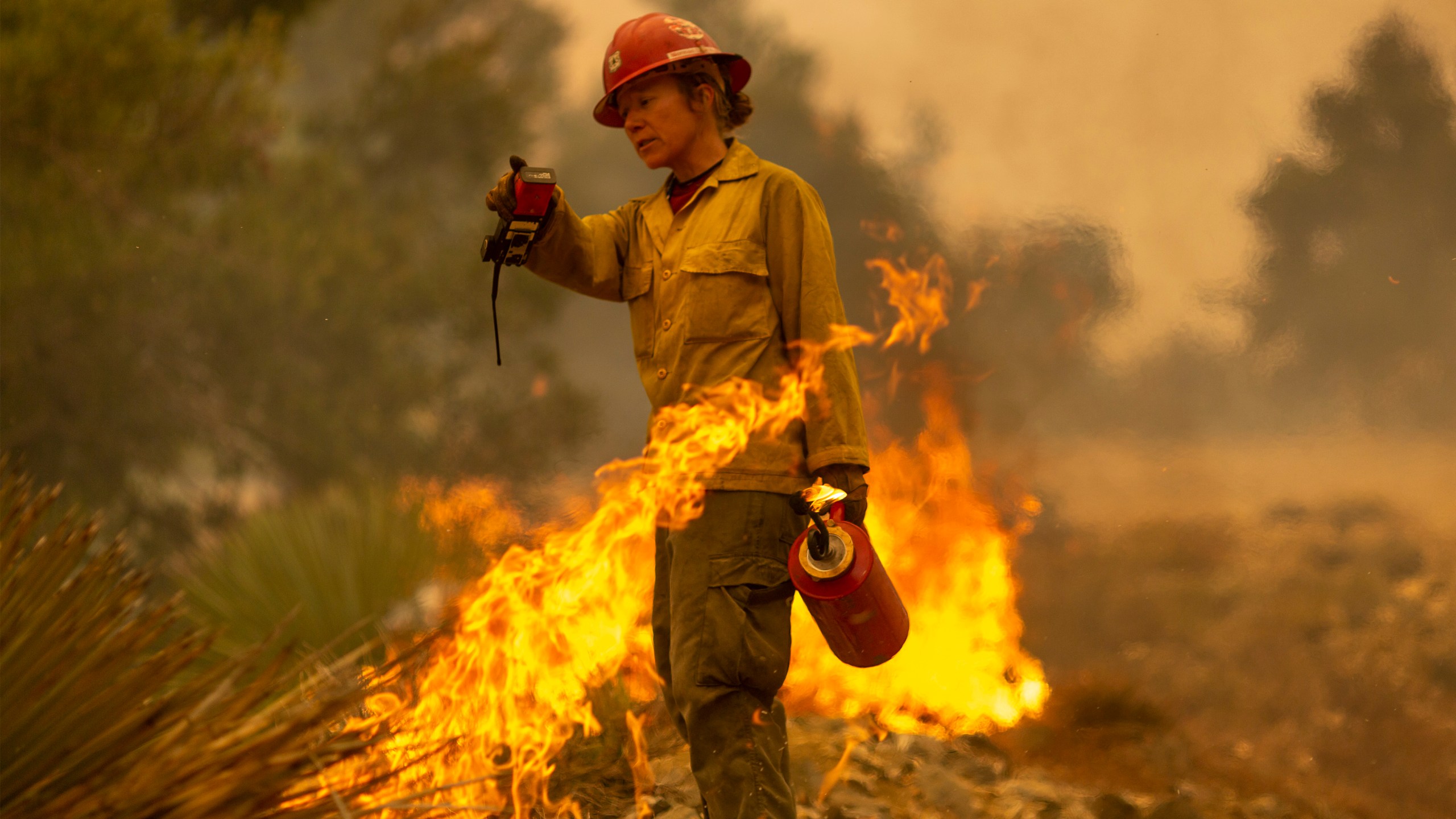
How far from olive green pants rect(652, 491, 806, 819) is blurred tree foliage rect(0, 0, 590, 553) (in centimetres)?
640

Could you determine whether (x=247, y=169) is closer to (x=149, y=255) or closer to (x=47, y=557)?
(x=149, y=255)

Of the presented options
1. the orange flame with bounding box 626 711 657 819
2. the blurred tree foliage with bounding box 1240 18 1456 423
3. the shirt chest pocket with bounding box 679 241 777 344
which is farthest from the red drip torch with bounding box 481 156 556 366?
the blurred tree foliage with bounding box 1240 18 1456 423

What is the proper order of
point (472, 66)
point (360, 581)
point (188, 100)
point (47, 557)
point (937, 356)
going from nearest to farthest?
point (47, 557) < point (360, 581) < point (937, 356) < point (188, 100) < point (472, 66)

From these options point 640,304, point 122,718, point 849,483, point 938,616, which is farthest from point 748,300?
point 938,616

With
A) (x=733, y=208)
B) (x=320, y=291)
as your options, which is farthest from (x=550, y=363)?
(x=733, y=208)

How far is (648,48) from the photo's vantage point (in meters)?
2.83

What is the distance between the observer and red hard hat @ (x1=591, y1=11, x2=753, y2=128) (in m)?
2.83

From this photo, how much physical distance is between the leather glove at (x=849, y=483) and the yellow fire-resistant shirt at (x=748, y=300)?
0.02 m

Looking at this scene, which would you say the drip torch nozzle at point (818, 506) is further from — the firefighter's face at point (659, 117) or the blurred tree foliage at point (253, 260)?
the blurred tree foliage at point (253, 260)

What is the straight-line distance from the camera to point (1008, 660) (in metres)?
5.66

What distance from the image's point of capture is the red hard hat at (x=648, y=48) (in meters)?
2.83

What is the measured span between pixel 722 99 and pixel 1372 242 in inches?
177

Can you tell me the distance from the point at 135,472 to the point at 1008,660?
676cm

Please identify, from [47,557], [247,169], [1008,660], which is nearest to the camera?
[47,557]
